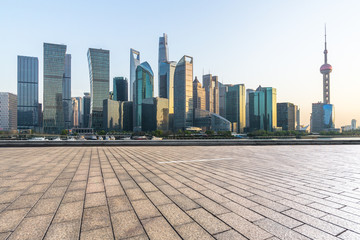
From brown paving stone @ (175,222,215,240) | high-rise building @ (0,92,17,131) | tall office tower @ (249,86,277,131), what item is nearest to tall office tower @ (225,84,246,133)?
tall office tower @ (249,86,277,131)

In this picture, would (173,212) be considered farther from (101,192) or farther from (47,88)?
(47,88)

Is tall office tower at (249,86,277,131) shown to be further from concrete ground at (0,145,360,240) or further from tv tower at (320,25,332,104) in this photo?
concrete ground at (0,145,360,240)

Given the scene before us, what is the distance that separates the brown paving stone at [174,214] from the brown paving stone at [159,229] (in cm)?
12

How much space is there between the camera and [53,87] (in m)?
148

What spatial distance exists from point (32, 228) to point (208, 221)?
8.84ft

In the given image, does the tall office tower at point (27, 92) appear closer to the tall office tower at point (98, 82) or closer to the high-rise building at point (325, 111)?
the tall office tower at point (98, 82)

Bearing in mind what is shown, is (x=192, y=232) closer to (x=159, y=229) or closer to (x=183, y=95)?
(x=159, y=229)

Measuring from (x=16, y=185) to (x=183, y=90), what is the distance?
6211 inches

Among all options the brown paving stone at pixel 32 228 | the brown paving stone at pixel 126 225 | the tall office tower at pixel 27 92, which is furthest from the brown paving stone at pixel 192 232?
the tall office tower at pixel 27 92

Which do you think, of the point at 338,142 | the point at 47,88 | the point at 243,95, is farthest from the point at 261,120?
the point at 47,88

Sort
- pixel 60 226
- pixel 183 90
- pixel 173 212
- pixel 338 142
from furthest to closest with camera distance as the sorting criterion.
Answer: pixel 183 90 → pixel 338 142 → pixel 173 212 → pixel 60 226

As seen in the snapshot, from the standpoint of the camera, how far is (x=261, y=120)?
180 metres

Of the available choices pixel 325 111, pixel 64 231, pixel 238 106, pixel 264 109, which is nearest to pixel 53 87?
pixel 238 106

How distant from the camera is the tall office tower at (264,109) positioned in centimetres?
17450
